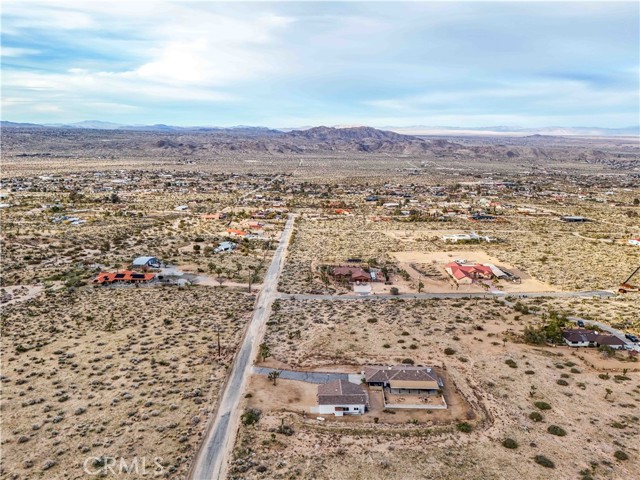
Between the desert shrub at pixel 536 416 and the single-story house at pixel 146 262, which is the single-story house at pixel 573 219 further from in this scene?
the single-story house at pixel 146 262

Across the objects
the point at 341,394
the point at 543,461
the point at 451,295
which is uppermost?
the point at 341,394

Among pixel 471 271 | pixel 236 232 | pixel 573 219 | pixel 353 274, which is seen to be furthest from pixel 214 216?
pixel 573 219

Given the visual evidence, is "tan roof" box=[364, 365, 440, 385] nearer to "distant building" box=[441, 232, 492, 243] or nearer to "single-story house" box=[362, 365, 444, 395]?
"single-story house" box=[362, 365, 444, 395]

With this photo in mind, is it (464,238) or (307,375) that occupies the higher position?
(464,238)

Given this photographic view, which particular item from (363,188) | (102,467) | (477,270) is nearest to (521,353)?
(477,270)

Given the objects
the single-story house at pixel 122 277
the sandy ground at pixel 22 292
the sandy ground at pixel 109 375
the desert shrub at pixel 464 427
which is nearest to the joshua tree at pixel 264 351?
the sandy ground at pixel 109 375

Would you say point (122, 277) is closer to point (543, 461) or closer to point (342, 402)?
point (342, 402)
